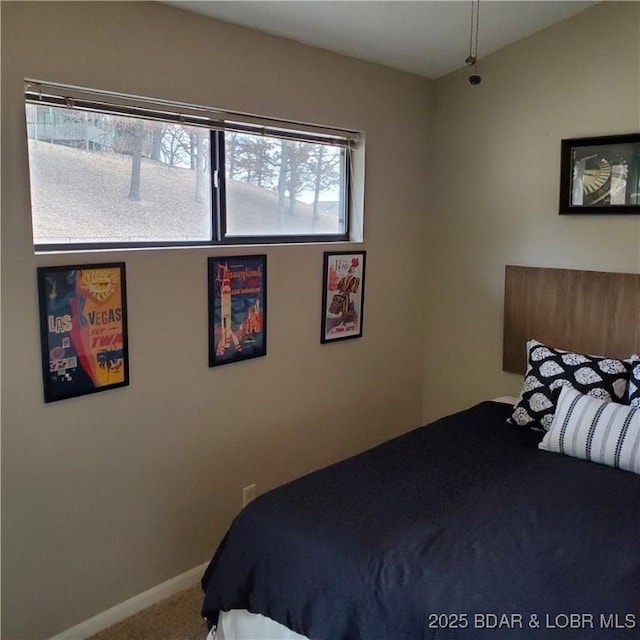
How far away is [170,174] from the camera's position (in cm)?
239

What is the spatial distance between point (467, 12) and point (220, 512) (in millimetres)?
2285

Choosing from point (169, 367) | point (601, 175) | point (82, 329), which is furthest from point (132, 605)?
point (601, 175)

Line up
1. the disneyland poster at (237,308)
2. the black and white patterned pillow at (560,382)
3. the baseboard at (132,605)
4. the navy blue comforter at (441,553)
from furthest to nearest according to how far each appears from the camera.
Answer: the black and white patterned pillow at (560,382) < the disneyland poster at (237,308) < the baseboard at (132,605) < the navy blue comforter at (441,553)

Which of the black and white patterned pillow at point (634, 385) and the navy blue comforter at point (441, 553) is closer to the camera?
the navy blue comforter at point (441, 553)

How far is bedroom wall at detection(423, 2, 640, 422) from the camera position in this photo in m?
2.84

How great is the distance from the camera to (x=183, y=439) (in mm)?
2449

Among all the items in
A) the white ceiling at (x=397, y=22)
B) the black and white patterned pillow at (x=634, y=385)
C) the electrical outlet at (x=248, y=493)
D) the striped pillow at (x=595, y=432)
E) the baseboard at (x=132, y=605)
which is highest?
the white ceiling at (x=397, y=22)

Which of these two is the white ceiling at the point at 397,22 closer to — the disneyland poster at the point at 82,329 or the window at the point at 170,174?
the window at the point at 170,174

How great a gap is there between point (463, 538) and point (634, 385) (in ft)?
3.78

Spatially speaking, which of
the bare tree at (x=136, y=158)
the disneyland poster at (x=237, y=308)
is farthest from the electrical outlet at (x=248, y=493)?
the bare tree at (x=136, y=158)

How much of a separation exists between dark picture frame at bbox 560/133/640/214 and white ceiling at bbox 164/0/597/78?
0.58 m

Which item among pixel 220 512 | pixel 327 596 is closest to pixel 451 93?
pixel 220 512

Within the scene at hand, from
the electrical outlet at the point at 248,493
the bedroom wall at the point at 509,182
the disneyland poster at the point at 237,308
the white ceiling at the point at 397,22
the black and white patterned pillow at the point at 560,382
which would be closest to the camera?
the white ceiling at the point at 397,22

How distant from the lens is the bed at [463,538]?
5.26 ft
